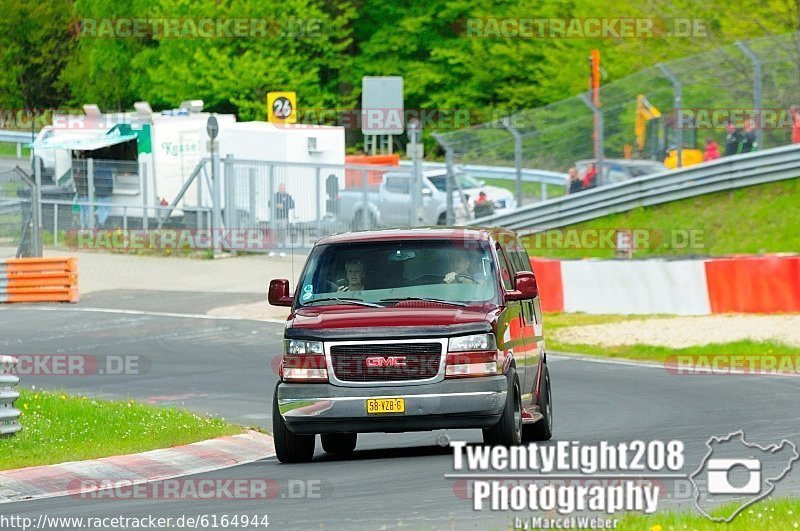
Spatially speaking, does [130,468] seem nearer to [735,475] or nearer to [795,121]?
[735,475]

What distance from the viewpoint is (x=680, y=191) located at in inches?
1247

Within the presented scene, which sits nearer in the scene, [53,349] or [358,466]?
[358,466]

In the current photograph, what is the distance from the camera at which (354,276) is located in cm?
1273

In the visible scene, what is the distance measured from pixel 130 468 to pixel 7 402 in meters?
1.48

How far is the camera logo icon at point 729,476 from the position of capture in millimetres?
10196

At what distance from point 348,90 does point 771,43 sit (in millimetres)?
39620

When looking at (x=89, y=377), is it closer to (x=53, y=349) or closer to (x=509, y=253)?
(x=53, y=349)

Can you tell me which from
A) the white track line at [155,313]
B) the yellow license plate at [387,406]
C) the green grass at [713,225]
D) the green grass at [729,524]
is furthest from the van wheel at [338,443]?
the green grass at [713,225]

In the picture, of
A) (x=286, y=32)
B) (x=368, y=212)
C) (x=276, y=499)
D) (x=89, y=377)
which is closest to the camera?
(x=276, y=499)

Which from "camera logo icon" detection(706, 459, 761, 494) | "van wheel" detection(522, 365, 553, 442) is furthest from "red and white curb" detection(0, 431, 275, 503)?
"camera logo icon" detection(706, 459, 761, 494)

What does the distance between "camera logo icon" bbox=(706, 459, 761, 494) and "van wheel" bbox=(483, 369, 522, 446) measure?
4.86ft

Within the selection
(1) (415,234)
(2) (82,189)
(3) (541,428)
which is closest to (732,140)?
(2) (82,189)

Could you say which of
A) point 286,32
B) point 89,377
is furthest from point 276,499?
point 286,32

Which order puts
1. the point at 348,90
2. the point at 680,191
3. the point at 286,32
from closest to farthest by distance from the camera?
the point at 680,191 → the point at 286,32 → the point at 348,90
